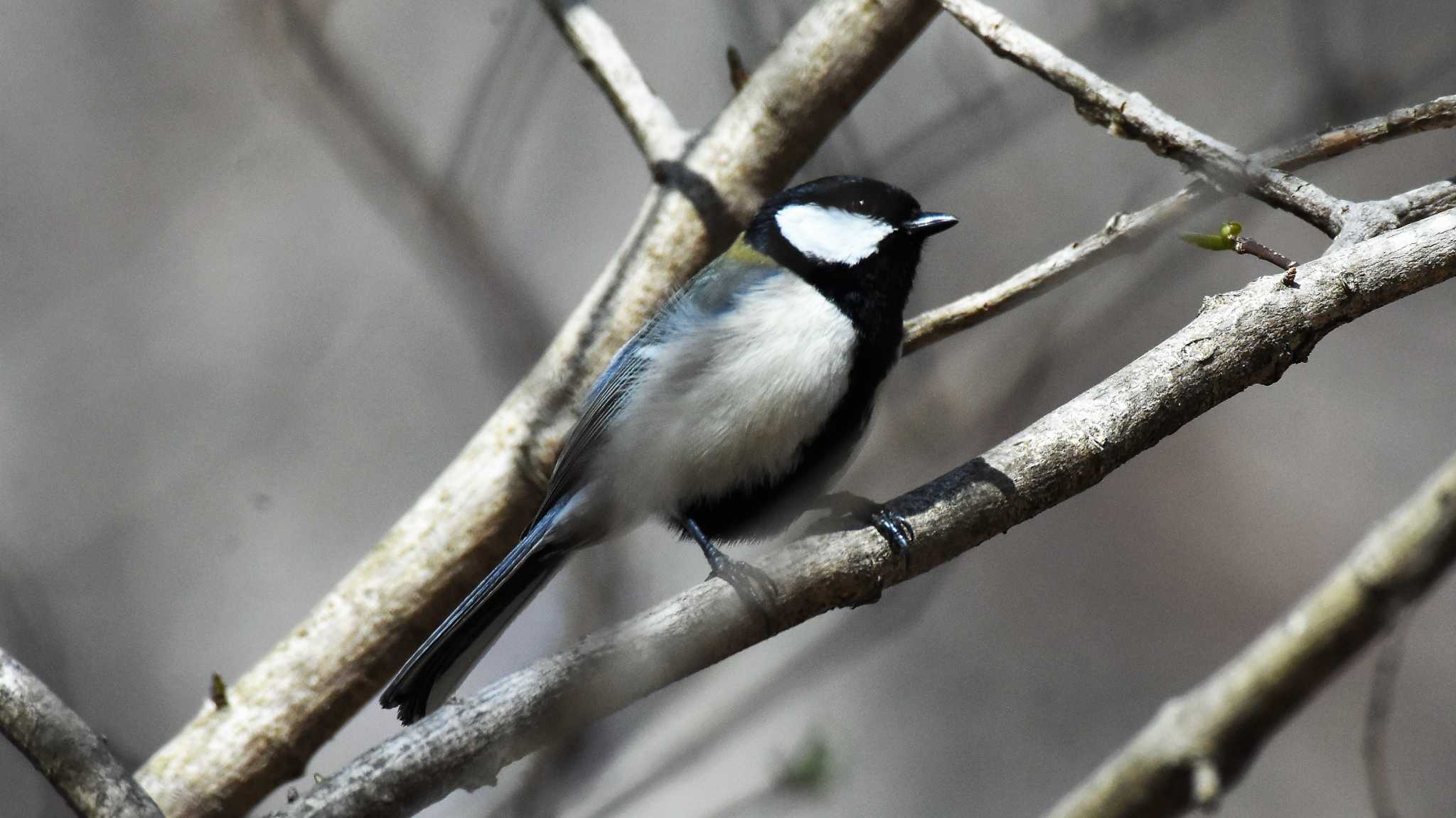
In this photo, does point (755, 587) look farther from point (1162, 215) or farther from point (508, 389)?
point (508, 389)

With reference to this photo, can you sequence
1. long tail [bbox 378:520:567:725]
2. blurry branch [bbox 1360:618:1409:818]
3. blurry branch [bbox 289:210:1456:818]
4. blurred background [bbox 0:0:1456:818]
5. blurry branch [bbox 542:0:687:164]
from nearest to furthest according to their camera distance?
blurry branch [bbox 1360:618:1409:818], blurry branch [bbox 289:210:1456:818], long tail [bbox 378:520:567:725], blurry branch [bbox 542:0:687:164], blurred background [bbox 0:0:1456:818]

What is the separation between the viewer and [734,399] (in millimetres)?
2123

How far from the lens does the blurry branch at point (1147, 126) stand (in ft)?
6.01

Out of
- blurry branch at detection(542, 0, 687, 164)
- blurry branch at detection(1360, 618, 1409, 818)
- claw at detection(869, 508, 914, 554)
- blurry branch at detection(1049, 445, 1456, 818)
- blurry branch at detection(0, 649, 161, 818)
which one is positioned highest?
blurry branch at detection(542, 0, 687, 164)

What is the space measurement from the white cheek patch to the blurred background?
4.09 feet

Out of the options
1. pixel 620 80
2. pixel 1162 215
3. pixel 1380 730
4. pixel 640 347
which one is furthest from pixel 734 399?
pixel 1380 730

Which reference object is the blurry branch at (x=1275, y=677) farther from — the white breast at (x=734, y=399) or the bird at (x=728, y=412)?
the white breast at (x=734, y=399)

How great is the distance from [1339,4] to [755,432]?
344 cm

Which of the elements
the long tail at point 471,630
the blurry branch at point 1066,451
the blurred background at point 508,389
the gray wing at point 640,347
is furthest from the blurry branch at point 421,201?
the blurred background at point 508,389

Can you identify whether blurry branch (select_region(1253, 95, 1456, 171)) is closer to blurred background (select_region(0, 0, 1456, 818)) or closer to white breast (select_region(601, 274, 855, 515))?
white breast (select_region(601, 274, 855, 515))

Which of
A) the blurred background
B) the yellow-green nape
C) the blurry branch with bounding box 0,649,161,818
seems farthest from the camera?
the blurred background

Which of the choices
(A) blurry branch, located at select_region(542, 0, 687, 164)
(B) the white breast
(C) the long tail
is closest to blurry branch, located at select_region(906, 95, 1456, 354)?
(B) the white breast

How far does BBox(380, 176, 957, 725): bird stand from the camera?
6.93ft

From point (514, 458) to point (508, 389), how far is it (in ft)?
3.74
